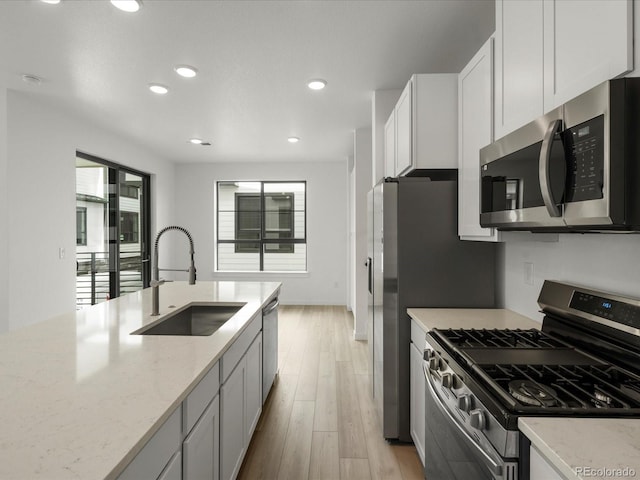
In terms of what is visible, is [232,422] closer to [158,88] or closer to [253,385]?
[253,385]

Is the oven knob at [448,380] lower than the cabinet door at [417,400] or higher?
higher

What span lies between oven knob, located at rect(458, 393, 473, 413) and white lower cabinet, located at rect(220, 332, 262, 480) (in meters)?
0.96

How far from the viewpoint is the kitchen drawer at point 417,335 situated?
6.36ft

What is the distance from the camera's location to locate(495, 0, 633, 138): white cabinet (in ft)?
3.19

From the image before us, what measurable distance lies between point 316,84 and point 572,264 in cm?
242

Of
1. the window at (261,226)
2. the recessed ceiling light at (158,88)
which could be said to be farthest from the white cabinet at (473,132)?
the window at (261,226)

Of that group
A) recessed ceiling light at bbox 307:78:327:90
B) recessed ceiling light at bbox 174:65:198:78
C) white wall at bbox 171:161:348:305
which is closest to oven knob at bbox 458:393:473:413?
recessed ceiling light at bbox 307:78:327:90

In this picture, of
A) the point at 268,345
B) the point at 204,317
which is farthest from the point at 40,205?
the point at 268,345

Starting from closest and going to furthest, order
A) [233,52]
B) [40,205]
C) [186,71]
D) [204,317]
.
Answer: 1. [204,317]
2. [233,52]
3. [186,71]
4. [40,205]

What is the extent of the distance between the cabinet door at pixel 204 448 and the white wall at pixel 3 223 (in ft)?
9.37

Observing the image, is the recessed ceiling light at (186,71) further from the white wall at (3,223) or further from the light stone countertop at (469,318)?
the light stone countertop at (469,318)

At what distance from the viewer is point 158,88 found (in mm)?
3330

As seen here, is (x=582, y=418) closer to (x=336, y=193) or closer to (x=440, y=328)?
(x=440, y=328)

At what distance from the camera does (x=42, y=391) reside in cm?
108
